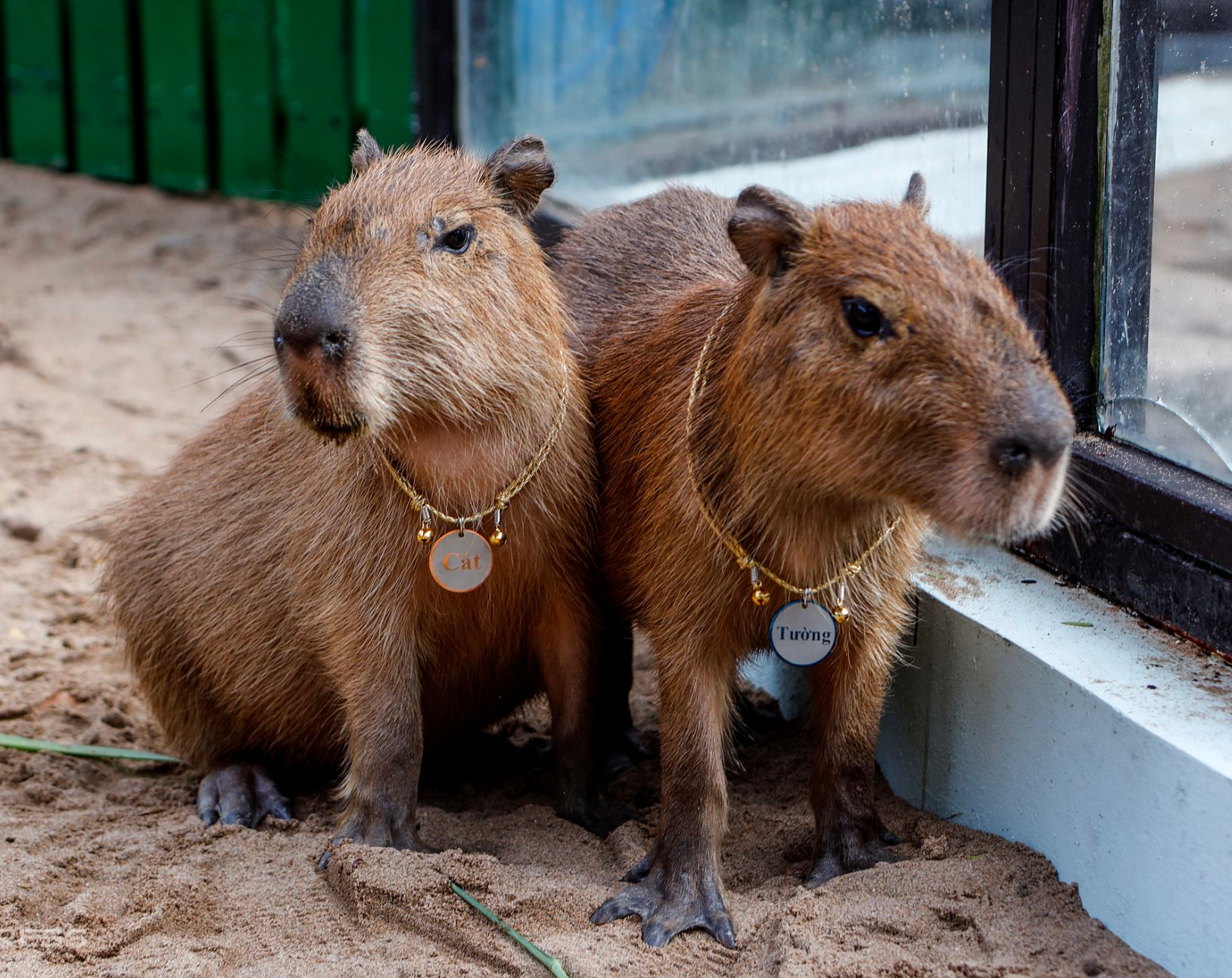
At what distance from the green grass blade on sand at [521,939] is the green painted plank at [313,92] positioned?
566 cm

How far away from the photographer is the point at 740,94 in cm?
500

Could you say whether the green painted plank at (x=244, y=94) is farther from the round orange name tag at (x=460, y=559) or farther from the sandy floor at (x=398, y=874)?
the round orange name tag at (x=460, y=559)

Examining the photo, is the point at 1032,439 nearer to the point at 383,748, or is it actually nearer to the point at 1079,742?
the point at 1079,742

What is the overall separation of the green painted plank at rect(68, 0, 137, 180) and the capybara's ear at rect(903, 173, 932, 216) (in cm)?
640

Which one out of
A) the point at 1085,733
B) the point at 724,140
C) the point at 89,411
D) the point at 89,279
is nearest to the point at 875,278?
the point at 1085,733

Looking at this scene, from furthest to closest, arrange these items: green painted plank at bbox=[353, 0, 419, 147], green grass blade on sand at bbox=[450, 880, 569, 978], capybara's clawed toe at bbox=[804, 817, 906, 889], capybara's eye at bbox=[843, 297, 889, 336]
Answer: green painted plank at bbox=[353, 0, 419, 147] < capybara's clawed toe at bbox=[804, 817, 906, 889] < green grass blade on sand at bbox=[450, 880, 569, 978] < capybara's eye at bbox=[843, 297, 889, 336]

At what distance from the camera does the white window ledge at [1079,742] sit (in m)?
2.36

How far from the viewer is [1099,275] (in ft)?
10.2

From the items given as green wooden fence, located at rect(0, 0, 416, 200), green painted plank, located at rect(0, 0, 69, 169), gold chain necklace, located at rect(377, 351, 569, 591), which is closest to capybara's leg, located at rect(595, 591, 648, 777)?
gold chain necklace, located at rect(377, 351, 569, 591)

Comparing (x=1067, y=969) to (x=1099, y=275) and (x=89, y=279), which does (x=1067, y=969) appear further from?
(x=89, y=279)

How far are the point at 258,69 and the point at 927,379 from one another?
6478mm

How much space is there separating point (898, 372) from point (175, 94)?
6646 mm

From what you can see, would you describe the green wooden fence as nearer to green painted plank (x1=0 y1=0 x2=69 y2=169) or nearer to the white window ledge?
green painted plank (x1=0 y1=0 x2=69 y2=169)

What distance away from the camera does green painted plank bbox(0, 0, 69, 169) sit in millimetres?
7984
